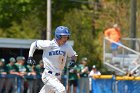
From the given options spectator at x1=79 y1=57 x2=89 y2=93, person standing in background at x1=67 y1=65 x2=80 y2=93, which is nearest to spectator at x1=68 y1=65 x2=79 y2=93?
person standing in background at x1=67 y1=65 x2=80 y2=93

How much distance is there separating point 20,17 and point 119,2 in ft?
22.2

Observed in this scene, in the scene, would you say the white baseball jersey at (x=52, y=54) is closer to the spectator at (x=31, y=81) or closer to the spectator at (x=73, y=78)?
the spectator at (x=31, y=81)

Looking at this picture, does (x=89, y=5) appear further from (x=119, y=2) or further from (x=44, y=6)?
(x=44, y=6)

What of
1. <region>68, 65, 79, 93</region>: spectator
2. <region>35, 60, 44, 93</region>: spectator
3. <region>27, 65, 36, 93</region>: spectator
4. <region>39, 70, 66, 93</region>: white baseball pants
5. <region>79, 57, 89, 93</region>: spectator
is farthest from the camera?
<region>68, 65, 79, 93</region>: spectator

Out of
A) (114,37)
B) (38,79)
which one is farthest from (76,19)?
(38,79)

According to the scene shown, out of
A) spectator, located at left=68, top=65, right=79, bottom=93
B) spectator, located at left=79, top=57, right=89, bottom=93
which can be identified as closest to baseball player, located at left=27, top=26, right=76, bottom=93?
spectator, located at left=79, top=57, right=89, bottom=93

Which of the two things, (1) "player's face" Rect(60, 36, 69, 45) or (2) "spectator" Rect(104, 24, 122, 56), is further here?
(2) "spectator" Rect(104, 24, 122, 56)

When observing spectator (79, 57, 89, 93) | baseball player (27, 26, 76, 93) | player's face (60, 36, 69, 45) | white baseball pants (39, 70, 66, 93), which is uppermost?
player's face (60, 36, 69, 45)

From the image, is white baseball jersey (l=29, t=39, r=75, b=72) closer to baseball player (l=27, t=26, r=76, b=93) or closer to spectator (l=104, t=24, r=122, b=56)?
baseball player (l=27, t=26, r=76, b=93)

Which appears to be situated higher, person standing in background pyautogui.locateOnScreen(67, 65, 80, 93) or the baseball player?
the baseball player

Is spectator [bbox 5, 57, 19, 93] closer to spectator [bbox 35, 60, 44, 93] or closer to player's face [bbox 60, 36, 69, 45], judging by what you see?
spectator [bbox 35, 60, 44, 93]

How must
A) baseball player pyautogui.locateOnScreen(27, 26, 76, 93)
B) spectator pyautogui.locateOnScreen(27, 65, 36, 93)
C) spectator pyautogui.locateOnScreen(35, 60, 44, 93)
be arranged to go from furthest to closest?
spectator pyautogui.locateOnScreen(35, 60, 44, 93), spectator pyautogui.locateOnScreen(27, 65, 36, 93), baseball player pyautogui.locateOnScreen(27, 26, 76, 93)

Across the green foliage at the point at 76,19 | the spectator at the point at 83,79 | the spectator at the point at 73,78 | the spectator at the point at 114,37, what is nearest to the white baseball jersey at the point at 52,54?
the spectator at the point at 83,79

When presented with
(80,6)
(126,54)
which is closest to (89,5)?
A: (80,6)
